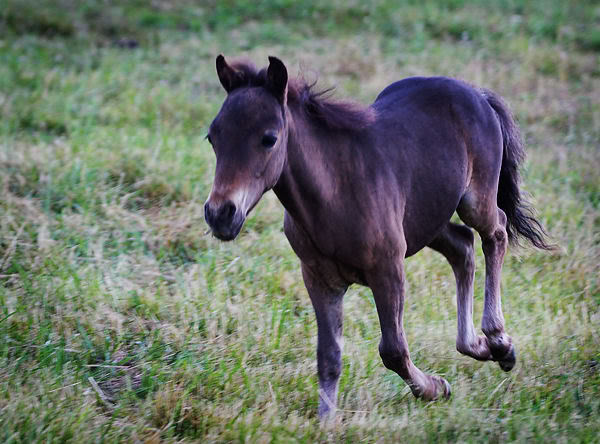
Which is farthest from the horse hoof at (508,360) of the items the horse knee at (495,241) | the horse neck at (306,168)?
the horse neck at (306,168)

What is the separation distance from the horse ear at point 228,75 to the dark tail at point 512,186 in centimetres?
198

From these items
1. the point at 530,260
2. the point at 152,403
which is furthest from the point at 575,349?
the point at 152,403

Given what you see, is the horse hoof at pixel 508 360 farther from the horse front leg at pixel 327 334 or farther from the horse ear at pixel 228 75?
the horse ear at pixel 228 75

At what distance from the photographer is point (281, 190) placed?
3461 mm

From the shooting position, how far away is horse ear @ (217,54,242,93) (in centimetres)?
336

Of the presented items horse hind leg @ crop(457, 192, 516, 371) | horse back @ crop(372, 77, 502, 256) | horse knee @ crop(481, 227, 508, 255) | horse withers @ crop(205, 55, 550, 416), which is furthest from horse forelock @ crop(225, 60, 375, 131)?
horse knee @ crop(481, 227, 508, 255)

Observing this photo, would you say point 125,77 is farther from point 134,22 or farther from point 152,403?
point 152,403

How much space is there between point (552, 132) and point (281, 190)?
617cm

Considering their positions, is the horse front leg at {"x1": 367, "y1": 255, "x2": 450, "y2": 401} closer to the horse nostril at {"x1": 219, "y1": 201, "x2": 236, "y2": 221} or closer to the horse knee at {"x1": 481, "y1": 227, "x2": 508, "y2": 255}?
the horse nostril at {"x1": 219, "y1": 201, "x2": 236, "y2": 221}

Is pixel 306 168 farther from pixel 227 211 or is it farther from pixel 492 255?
pixel 492 255

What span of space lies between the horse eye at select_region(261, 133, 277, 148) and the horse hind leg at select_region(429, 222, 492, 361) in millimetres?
1805

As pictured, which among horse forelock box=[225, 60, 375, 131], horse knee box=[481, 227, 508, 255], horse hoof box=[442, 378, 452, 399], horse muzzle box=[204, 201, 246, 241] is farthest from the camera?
horse knee box=[481, 227, 508, 255]

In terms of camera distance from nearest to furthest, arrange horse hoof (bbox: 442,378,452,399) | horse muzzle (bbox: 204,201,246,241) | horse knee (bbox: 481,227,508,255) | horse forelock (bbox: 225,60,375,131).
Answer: horse muzzle (bbox: 204,201,246,241)
horse forelock (bbox: 225,60,375,131)
horse hoof (bbox: 442,378,452,399)
horse knee (bbox: 481,227,508,255)

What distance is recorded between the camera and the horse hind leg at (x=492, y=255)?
4316 mm
